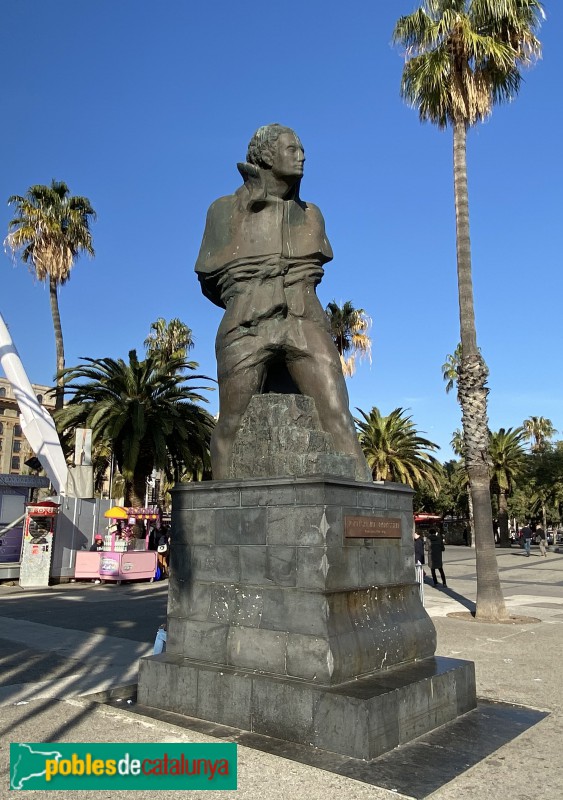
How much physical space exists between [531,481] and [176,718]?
129 feet

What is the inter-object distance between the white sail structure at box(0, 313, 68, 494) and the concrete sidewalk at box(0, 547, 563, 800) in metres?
4.52

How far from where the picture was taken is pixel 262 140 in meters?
5.92

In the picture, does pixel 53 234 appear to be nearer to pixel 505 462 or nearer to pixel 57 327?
pixel 57 327

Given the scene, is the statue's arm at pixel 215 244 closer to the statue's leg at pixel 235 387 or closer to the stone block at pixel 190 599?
the statue's leg at pixel 235 387

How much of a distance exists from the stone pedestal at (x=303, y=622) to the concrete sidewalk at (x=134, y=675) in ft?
1.12

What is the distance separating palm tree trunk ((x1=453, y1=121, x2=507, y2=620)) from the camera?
12.2 m

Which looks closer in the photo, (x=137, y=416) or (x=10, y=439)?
(x=137, y=416)

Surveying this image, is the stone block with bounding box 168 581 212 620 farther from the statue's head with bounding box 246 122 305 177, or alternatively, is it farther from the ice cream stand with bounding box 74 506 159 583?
the ice cream stand with bounding box 74 506 159 583

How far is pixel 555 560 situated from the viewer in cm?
2912

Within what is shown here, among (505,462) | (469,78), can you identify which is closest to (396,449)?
(505,462)

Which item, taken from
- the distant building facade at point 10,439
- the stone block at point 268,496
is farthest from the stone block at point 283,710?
the distant building facade at point 10,439

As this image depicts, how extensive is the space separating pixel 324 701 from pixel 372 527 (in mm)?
1434

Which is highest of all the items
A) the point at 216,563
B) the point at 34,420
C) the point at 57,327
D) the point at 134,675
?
the point at 57,327

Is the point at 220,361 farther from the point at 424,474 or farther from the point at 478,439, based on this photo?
the point at 424,474
